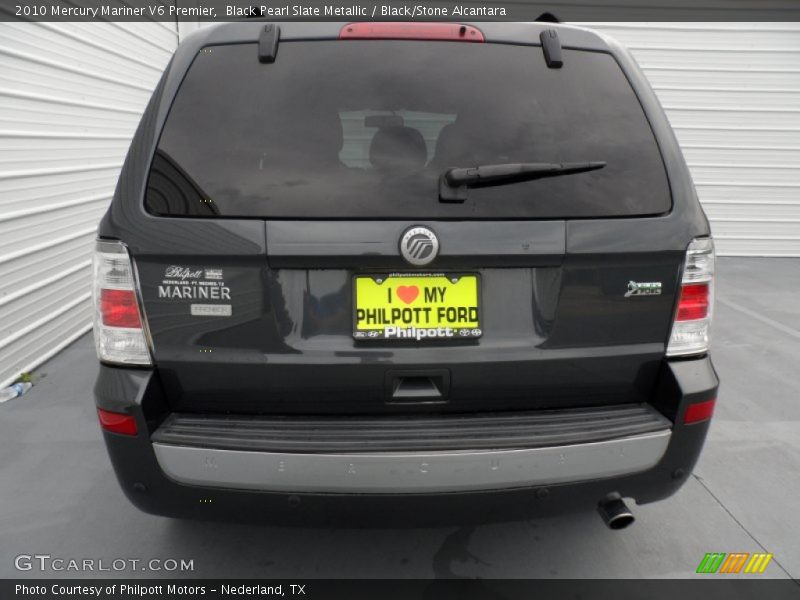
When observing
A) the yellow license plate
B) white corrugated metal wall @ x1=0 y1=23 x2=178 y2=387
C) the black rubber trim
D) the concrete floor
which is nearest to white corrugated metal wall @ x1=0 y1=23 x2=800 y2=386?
white corrugated metal wall @ x1=0 y1=23 x2=178 y2=387

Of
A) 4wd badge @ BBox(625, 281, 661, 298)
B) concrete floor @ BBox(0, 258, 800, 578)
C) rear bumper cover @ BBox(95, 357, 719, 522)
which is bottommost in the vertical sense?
concrete floor @ BBox(0, 258, 800, 578)

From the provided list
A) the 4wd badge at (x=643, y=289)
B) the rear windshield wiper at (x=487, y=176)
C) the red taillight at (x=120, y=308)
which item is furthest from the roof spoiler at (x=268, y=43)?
the 4wd badge at (x=643, y=289)

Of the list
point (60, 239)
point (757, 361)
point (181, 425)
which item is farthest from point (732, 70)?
point (181, 425)

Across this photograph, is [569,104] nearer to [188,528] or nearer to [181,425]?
[181,425]

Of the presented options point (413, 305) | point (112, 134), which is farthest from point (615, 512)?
point (112, 134)

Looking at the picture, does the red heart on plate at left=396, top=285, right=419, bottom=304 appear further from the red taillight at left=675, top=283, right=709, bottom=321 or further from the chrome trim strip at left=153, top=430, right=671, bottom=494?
the red taillight at left=675, top=283, right=709, bottom=321

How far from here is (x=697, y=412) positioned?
1.90 meters

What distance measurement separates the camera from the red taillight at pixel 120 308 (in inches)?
70.3

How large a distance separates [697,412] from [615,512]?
1.30 ft

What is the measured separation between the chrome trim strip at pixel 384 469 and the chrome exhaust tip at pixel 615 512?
17cm

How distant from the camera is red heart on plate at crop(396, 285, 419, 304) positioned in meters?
1.77

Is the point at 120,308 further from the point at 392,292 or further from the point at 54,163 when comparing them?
the point at 54,163

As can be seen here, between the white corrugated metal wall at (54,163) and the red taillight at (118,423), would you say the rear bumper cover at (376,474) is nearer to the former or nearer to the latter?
the red taillight at (118,423)

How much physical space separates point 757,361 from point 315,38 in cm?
403
